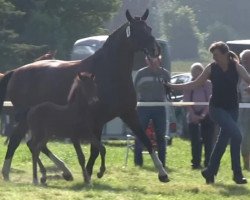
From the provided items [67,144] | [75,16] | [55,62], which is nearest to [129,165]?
[55,62]

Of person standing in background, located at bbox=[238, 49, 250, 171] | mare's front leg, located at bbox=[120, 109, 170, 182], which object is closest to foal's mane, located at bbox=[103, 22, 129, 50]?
mare's front leg, located at bbox=[120, 109, 170, 182]

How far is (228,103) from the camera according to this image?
12.0m

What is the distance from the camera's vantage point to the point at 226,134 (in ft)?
39.3

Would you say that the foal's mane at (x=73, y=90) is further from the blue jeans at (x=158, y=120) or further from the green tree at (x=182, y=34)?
the green tree at (x=182, y=34)

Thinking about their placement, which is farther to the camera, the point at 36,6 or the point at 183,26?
the point at 183,26

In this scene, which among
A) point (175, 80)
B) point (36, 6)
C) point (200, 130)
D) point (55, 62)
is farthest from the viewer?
point (36, 6)

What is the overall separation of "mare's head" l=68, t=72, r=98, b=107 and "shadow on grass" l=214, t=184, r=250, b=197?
6.34 ft

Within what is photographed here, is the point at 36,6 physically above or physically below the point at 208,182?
above

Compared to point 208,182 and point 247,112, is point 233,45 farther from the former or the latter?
point 208,182

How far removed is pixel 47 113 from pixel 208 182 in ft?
7.52

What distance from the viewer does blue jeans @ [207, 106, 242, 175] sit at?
11.9 metres

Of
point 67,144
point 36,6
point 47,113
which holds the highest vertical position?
point 36,6

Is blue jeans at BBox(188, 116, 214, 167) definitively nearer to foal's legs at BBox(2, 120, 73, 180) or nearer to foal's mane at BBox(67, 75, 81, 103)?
foal's legs at BBox(2, 120, 73, 180)

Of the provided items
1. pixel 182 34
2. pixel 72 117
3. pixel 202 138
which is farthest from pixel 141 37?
pixel 182 34
